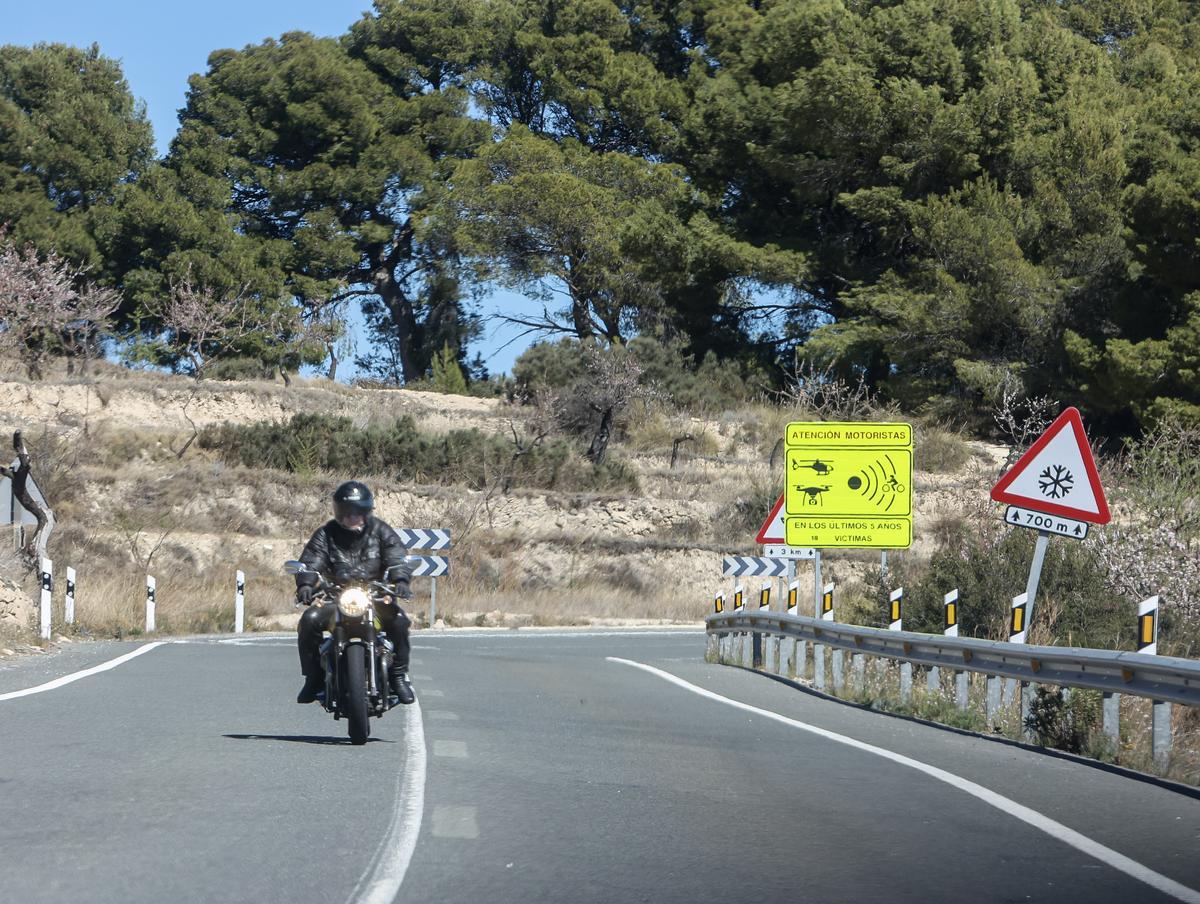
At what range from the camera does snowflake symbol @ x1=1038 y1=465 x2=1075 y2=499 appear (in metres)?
14.1

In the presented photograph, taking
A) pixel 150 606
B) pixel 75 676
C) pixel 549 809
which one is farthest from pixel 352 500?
pixel 150 606

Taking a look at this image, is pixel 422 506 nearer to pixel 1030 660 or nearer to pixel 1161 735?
pixel 1030 660

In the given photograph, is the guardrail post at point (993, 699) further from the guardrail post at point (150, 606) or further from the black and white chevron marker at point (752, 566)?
the guardrail post at point (150, 606)

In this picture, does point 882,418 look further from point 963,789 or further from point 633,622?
point 963,789

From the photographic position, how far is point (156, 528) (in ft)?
148

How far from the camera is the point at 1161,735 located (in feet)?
35.5

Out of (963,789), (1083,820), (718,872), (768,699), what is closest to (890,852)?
(718,872)

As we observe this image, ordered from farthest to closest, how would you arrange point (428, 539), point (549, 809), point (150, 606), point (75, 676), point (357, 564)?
point (428, 539), point (150, 606), point (75, 676), point (357, 564), point (549, 809)

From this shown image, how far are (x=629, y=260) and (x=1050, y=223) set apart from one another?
1465 centimetres

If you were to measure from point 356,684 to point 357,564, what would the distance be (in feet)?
2.98

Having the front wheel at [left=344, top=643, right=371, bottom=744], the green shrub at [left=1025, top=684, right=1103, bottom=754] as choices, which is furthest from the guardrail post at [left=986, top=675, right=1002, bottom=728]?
the front wheel at [left=344, top=643, right=371, bottom=744]

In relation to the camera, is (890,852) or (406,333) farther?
(406,333)

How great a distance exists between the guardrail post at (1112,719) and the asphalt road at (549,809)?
12.1 inches

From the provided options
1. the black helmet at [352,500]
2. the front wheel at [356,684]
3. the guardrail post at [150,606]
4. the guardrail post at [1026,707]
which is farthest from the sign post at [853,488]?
the guardrail post at [150,606]
